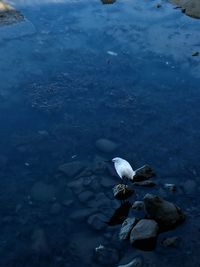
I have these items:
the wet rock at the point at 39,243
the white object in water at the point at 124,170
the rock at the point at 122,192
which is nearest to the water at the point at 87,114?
the wet rock at the point at 39,243

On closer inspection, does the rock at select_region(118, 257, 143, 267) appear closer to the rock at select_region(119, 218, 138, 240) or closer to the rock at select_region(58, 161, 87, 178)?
the rock at select_region(119, 218, 138, 240)

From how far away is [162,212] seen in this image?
517 centimetres

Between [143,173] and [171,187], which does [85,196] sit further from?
[171,187]

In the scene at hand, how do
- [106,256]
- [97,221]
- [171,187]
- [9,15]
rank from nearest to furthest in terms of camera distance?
[106,256]
[97,221]
[171,187]
[9,15]

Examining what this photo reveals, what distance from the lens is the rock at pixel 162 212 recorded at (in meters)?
5.17

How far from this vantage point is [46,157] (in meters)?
6.37

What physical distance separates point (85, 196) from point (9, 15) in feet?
19.1

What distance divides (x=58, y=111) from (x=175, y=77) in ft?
7.83

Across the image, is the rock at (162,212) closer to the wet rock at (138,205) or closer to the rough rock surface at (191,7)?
the wet rock at (138,205)

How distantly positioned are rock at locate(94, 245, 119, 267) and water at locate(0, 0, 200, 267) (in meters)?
0.07

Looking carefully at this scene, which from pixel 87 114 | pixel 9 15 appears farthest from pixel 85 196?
pixel 9 15

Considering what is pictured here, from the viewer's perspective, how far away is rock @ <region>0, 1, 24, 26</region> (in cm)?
970

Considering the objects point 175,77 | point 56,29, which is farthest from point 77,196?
point 56,29

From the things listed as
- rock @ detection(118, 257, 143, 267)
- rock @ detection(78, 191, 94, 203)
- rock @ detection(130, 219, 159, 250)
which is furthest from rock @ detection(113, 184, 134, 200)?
rock @ detection(118, 257, 143, 267)
